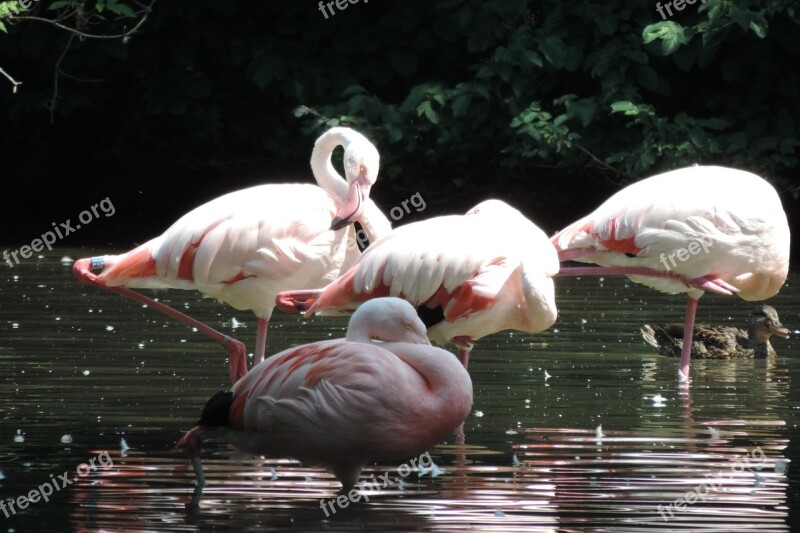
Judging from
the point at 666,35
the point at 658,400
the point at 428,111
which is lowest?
the point at 658,400

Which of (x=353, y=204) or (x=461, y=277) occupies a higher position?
(x=353, y=204)

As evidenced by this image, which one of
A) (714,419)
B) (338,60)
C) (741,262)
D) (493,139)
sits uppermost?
(338,60)

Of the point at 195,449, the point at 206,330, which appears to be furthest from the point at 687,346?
the point at 195,449

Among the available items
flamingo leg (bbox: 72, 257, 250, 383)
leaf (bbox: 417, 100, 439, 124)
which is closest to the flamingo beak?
flamingo leg (bbox: 72, 257, 250, 383)

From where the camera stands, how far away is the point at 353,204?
21.5 feet

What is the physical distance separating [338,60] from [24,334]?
740 cm

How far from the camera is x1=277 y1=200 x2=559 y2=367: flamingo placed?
228 inches

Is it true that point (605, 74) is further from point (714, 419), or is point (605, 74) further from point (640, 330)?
point (714, 419)

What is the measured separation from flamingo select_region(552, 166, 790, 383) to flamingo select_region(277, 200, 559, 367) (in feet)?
2.80

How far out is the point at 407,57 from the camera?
14.2 meters

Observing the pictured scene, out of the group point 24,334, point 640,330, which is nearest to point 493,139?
point 640,330

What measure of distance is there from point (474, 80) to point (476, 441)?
8719 mm

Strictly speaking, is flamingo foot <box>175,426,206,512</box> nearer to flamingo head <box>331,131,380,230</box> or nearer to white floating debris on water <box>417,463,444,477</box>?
white floating debris on water <box>417,463,444,477</box>

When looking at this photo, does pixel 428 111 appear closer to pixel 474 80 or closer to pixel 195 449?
pixel 474 80
